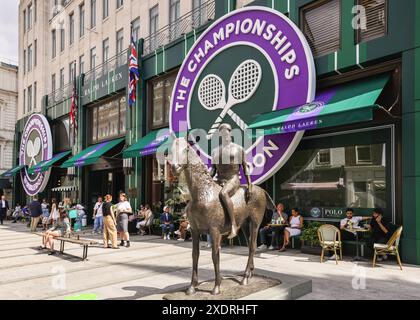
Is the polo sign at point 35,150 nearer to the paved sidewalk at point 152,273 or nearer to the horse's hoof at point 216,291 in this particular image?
the paved sidewalk at point 152,273

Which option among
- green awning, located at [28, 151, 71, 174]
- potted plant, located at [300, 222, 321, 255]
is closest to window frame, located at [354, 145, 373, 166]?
potted plant, located at [300, 222, 321, 255]

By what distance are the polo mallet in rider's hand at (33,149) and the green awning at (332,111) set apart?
23161mm

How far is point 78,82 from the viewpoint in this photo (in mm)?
25594

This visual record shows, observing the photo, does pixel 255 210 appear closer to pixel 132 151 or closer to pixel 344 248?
pixel 344 248

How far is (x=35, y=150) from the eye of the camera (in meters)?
30.0

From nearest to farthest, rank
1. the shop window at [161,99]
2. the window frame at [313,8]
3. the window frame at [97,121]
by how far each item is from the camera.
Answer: the window frame at [313,8] < the shop window at [161,99] < the window frame at [97,121]

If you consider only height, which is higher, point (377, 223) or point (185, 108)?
point (185, 108)

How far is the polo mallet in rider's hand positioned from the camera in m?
29.7

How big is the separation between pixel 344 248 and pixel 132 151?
10.6 meters

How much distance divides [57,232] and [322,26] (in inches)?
444

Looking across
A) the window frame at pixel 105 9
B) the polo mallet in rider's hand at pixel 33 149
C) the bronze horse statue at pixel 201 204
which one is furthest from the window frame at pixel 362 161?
the polo mallet in rider's hand at pixel 33 149

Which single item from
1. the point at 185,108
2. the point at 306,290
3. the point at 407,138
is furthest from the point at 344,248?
the point at 185,108

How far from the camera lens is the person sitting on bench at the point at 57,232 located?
40.2 ft

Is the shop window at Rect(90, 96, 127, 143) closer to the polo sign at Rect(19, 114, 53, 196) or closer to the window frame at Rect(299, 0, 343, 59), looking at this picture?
the polo sign at Rect(19, 114, 53, 196)
